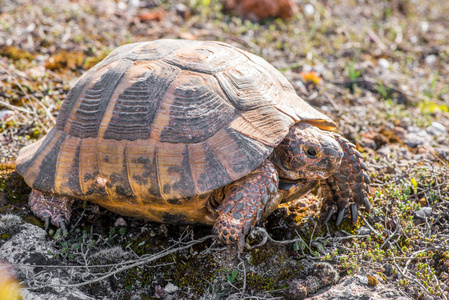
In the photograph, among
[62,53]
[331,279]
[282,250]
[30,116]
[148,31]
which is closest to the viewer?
[331,279]

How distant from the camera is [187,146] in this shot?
8.98 feet

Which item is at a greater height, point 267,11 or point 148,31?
point 267,11

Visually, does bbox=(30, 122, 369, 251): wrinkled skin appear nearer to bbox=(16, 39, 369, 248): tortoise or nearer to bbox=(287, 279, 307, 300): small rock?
bbox=(16, 39, 369, 248): tortoise

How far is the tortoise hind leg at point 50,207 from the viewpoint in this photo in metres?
3.13

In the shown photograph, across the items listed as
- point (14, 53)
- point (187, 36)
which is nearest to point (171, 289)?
point (14, 53)

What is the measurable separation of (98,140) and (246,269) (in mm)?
1514

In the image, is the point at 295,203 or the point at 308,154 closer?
the point at 308,154

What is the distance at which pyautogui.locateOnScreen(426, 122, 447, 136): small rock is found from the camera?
4500mm

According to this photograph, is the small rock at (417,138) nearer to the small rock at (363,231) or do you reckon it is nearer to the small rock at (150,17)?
the small rock at (363,231)

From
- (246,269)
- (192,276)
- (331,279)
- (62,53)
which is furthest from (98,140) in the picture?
(62,53)

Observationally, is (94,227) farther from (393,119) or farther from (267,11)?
(267,11)

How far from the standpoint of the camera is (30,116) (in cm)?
416

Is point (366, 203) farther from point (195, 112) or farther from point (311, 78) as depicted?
point (311, 78)

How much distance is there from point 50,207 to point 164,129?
1.26m
